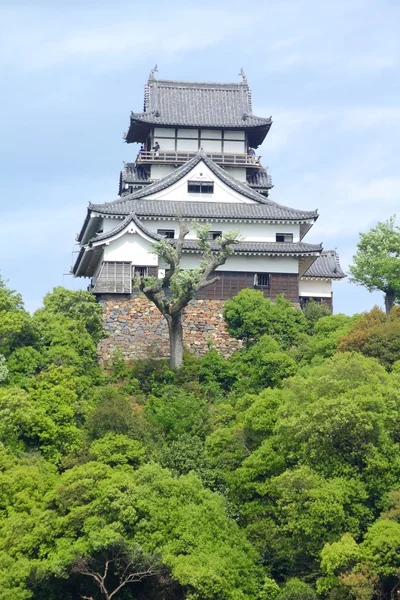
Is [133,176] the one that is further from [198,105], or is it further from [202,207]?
[202,207]

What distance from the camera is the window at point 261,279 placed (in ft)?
174

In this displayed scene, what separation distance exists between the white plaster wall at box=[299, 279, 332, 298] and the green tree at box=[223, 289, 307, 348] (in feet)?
28.0

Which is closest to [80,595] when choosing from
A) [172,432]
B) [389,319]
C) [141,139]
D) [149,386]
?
[172,432]

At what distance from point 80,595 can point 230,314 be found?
1626 cm

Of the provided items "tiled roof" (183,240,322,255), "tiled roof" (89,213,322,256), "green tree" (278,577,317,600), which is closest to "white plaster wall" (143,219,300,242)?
"tiled roof" (89,213,322,256)

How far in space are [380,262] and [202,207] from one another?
25.0 ft

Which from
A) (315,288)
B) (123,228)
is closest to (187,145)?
(315,288)

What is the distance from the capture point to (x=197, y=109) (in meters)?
61.6

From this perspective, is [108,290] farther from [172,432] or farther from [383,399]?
[383,399]

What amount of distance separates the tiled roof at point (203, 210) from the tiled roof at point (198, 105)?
22.4 ft

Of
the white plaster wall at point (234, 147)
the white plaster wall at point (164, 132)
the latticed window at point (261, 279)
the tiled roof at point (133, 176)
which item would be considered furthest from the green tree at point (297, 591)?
the white plaster wall at point (164, 132)

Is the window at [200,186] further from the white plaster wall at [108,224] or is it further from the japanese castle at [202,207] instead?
the white plaster wall at [108,224]

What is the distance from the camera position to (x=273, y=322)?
49188 millimetres

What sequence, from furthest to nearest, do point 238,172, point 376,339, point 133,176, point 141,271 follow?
point 238,172 → point 133,176 → point 141,271 → point 376,339
